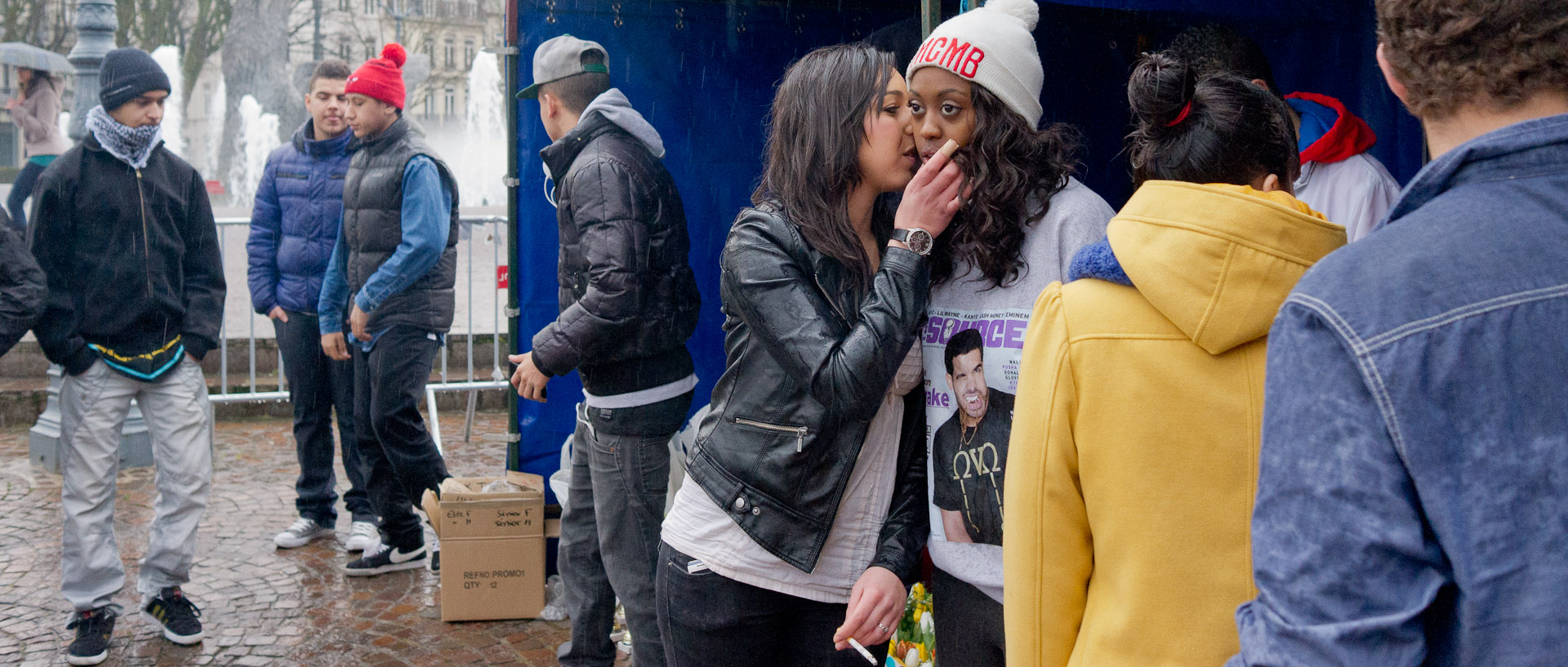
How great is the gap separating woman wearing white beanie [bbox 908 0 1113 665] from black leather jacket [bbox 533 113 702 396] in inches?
62.5

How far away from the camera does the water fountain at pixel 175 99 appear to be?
22797 millimetres

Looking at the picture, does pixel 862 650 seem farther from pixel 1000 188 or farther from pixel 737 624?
pixel 1000 188

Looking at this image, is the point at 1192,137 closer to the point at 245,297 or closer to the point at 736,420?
the point at 736,420

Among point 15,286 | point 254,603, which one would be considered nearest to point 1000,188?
point 15,286

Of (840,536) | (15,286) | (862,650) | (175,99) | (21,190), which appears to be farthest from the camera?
(175,99)

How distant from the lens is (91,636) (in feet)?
14.2

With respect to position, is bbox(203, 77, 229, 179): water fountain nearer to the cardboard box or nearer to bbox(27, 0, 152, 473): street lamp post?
bbox(27, 0, 152, 473): street lamp post

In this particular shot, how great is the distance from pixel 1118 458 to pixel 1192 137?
483mm

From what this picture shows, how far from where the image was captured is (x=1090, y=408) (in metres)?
1.43

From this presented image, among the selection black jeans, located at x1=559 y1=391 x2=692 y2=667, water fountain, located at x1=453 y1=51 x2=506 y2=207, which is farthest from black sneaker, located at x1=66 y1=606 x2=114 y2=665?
water fountain, located at x1=453 y1=51 x2=506 y2=207

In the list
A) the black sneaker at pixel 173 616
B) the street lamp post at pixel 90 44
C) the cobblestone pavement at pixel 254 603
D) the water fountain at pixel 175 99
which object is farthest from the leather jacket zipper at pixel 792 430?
the water fountain at pixel 175 99

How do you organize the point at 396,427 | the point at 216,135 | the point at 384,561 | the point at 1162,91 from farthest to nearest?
the point at 216,135
the point at 384,561
the point at 396,427
the point at 1162,91

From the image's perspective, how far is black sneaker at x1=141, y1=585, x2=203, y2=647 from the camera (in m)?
4.50

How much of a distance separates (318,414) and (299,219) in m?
0.94
